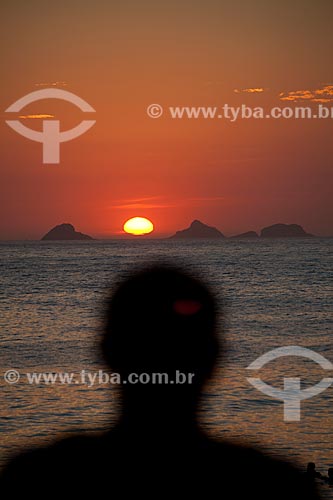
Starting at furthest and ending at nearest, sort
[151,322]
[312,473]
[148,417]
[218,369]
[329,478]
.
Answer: [218,369], [329,478], [312,473], [151,322], [148,417]

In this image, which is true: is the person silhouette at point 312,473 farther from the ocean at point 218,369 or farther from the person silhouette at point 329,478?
the ocean at point 218,369

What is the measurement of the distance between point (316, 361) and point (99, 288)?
63893mm

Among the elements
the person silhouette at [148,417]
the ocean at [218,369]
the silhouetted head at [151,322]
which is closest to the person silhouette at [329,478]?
the ocean at [218,369]

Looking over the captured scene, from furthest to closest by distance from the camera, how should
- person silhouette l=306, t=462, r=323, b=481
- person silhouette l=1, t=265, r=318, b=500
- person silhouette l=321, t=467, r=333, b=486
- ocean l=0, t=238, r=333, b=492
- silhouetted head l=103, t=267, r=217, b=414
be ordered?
ocean l=0, t=238, r=333, b=492 < person silhouette l=321, t=467, r=333, b=486 < person silhouette l=306, t=462, r=323, b=481 < silhouetted head l=103, t=267, r=217, b=414 < person silhouette l=1, t=265, r=318, b=500

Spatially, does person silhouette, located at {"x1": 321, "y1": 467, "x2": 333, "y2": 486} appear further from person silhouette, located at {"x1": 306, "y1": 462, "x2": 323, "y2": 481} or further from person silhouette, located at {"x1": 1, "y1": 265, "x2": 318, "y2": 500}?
person silhouette, located at {"x1": 1, "y1": 265, "x2": 318, "y2": 500}

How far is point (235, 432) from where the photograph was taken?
22.6 metres

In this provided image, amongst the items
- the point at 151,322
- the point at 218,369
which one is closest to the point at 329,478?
the point at 151,322

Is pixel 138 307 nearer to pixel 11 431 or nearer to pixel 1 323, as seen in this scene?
pixel 11 431

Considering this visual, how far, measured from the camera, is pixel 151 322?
443 cm

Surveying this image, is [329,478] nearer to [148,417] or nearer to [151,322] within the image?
[151,322]

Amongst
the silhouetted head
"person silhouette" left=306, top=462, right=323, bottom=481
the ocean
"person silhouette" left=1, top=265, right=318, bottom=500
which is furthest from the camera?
the ocean

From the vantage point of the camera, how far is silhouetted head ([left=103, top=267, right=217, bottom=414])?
349cm

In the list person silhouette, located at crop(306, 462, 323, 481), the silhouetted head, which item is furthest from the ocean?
person silhouette, located at crop(306, 462, 323, 481)

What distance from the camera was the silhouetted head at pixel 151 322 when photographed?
3.49 m
